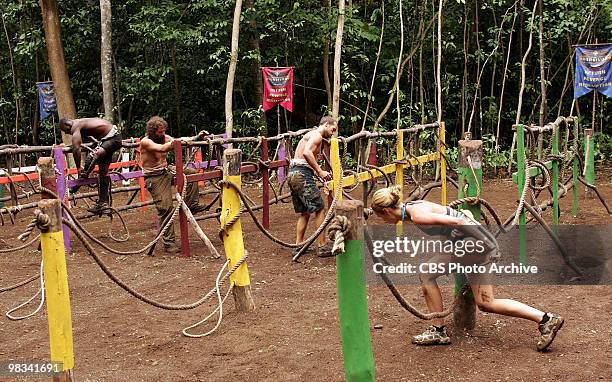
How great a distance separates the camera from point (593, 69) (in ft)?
41.1

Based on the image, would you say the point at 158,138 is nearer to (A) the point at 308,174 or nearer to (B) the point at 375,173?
(A) the point at 308,174

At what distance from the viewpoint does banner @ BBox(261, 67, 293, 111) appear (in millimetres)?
13500

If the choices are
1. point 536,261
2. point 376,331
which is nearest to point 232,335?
point 376,331

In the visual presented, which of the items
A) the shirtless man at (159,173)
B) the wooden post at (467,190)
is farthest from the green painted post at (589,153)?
the shirtless man at (159,173)

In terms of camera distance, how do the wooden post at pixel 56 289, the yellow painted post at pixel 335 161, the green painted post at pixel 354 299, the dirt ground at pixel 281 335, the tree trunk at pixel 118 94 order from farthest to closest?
1. the tree trunk at pixel 118 94
2. the yellow painted post at pixel 335 161
3. the dirt ground at pixel 281 335
4. the wooden post at pixel 56 289
5. the green painted post at pixel 354 299

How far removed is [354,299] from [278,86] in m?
10.4

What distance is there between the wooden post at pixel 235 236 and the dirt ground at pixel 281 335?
0.44 ft

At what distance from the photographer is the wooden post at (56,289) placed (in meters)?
3.60

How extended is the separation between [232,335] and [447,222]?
1.80 metres

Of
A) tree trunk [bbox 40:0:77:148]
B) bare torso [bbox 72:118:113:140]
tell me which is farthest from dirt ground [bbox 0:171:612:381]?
tree trunk [bbox 40:0:77:148]

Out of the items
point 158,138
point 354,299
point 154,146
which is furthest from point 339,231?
point 158,138

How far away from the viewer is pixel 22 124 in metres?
18.0

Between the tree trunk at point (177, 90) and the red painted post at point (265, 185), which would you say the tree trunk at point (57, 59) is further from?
the red painted post at point (265, 185)

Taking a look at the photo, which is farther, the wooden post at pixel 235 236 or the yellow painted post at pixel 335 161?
the yellow painted post at pixel 335 161
